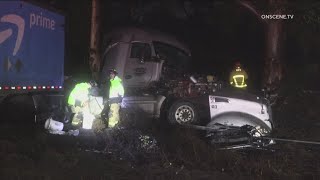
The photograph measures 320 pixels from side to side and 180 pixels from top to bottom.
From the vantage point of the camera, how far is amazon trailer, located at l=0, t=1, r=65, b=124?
1240 cm

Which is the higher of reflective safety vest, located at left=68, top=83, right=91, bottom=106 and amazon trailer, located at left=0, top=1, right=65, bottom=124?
amazon trailer, located at left=0, top=1, right=65, bottom=124

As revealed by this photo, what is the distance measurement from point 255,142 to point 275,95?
7.53 meters

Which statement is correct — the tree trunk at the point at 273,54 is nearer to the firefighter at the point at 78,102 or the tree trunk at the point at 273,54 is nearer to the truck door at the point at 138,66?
the truck door at the point at 138,66

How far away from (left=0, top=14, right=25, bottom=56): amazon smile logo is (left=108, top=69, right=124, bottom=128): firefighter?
2298mm

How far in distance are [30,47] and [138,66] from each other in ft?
11.8

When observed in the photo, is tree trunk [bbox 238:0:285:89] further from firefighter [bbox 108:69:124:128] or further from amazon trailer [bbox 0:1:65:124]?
firefighter [bbox 108:69:124:128]

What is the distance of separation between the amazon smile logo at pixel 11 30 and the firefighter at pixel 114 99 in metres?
2.30

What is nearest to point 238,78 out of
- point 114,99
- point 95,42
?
point 95,42

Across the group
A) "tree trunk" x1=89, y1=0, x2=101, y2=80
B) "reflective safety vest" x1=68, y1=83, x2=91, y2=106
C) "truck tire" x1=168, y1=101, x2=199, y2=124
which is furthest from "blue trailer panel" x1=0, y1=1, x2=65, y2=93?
"tree trunk" x1=89, y1=0, x2=101, y2=80

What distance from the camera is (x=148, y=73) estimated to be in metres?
15.9

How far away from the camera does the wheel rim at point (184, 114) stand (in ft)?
45.8
